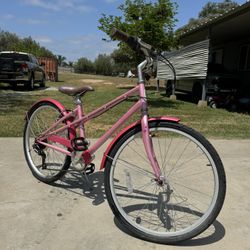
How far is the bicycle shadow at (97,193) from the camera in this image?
292 centimetres

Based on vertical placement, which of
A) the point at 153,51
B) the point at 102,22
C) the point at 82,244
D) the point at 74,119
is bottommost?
the point at 82,244

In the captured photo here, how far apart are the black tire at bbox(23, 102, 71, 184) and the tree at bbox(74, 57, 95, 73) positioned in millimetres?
58764

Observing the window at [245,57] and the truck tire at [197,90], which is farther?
the window at [245,57]

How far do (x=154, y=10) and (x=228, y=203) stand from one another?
1055cm

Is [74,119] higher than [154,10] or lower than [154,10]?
lower

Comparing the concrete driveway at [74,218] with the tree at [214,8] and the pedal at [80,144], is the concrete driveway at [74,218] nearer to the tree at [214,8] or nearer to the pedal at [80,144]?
the pedal at [80,144]

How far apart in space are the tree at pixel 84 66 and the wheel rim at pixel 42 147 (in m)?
58.8

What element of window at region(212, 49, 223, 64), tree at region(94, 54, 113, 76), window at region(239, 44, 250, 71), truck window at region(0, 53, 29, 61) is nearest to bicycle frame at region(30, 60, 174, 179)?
window at region(239, 44, 250, 71)

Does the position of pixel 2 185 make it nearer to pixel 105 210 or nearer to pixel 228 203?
pixel 105 210

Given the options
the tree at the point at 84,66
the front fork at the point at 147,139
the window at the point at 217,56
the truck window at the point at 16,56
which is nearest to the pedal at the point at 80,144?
the front fork at the point at 147,139

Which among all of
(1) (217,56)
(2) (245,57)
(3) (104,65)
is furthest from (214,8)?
(2) (245,57)

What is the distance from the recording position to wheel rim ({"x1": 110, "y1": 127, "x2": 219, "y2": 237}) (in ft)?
9.50

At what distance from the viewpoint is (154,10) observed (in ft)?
42.8

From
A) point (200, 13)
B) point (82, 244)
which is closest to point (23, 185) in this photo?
point (82, 244)
